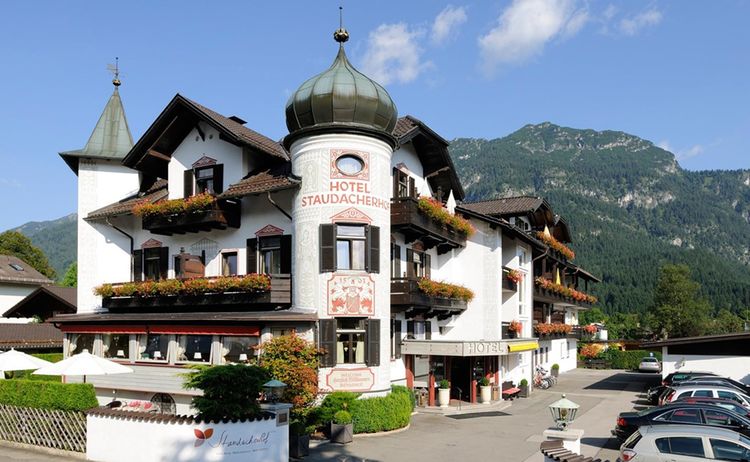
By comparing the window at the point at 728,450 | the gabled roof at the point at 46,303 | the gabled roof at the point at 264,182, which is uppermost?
the gabled roof at the point at 264,182

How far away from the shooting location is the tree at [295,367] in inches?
864

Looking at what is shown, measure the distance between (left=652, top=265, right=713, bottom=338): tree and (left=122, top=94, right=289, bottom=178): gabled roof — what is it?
3107 inches

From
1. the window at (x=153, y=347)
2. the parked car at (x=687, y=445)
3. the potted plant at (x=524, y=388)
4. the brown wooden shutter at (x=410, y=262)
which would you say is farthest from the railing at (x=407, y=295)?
the parked car at (x=687, y=445)

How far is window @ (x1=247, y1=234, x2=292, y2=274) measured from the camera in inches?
1014

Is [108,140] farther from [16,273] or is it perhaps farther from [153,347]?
[16,273]

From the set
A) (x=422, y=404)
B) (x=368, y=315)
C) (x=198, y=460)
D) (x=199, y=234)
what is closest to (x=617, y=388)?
(x=422, y=404)

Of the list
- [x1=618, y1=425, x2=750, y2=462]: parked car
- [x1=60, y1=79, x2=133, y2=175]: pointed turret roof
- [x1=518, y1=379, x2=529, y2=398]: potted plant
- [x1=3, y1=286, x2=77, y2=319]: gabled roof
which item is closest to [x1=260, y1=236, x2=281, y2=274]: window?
[x1=60, y1=79, x2=133, y2=175]: pointed turret roof

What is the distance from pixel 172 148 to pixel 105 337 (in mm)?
8450

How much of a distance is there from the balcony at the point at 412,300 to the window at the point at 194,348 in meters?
6.99

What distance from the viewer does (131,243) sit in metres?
31.3

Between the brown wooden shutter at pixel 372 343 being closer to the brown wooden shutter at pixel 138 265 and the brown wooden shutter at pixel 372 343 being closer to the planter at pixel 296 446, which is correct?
the planter at pixel 296 446

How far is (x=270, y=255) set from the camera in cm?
2644

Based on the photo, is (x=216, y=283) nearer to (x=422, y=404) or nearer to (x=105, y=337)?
(x=105, y=337)

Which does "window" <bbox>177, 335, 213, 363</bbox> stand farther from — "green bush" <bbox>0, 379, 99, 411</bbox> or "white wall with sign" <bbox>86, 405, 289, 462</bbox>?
"white wall with sign" <bbox>86, 405, 289, 462</bbox>
